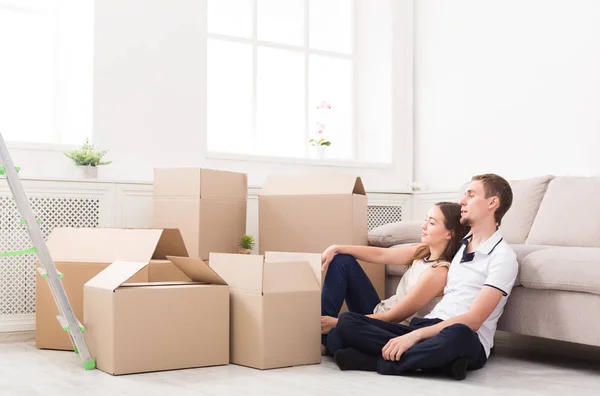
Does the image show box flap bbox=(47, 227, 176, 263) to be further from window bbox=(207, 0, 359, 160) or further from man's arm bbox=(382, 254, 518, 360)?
window bbox=(207, 0, 359, 160)

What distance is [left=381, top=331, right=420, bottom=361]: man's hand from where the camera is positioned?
2588 millimetres

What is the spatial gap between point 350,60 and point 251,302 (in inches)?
108

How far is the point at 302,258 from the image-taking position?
2918mm

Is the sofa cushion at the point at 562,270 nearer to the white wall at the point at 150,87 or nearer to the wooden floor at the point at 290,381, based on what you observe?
the wooden floor at the point at 290,381

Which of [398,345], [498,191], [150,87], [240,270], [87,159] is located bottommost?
[398,345]

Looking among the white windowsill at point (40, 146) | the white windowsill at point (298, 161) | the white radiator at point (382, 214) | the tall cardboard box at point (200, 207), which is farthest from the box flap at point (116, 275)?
the white radiator at point (382, 214)

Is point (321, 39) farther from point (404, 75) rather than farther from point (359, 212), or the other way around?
point (359, 212)

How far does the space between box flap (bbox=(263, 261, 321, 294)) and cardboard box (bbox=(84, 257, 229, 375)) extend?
0.57ft

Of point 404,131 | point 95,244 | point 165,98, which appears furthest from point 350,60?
point 95,244

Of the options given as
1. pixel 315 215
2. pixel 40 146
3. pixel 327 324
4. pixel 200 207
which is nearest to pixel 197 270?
pixel 327 324

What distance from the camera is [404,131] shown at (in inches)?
196

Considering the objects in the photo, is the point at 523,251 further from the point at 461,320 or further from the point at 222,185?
the point at 222,185

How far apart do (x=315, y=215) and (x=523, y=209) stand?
38.9 inches

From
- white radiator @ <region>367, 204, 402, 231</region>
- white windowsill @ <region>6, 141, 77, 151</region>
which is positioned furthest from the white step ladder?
white radiator @ <region>367, 204, 402, 231</region>
